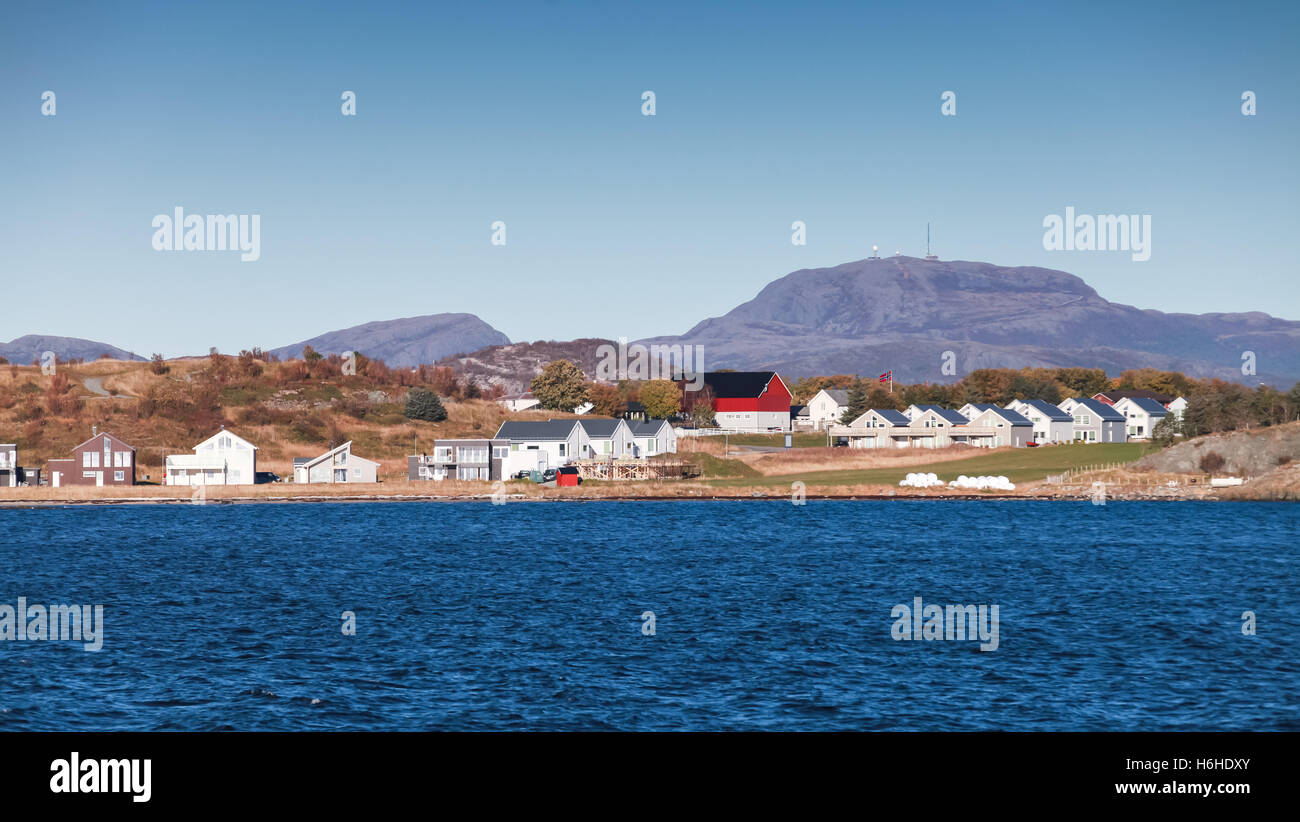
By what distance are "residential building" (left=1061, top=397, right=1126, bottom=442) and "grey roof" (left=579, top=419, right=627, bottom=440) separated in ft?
244

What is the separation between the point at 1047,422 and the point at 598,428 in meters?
71.4

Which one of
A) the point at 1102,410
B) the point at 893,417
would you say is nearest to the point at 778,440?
the point at 893,417

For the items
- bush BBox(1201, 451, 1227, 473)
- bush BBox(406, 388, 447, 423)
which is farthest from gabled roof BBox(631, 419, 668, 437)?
bush BBox(1201, 451, 1227, 473)

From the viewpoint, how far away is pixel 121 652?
123 ft

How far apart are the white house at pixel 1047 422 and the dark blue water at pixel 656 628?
77.9m

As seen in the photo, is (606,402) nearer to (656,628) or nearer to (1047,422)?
(1047,422)

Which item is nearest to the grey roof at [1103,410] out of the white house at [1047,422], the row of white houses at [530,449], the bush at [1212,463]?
the white house at [1047,422]

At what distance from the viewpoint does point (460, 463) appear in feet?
392

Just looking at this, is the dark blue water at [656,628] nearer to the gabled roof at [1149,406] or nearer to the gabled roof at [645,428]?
the gabled roof at [645,428]

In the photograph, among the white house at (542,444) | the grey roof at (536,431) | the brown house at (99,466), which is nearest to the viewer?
the brown house at (99,466)

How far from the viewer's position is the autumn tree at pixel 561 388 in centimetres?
18412
